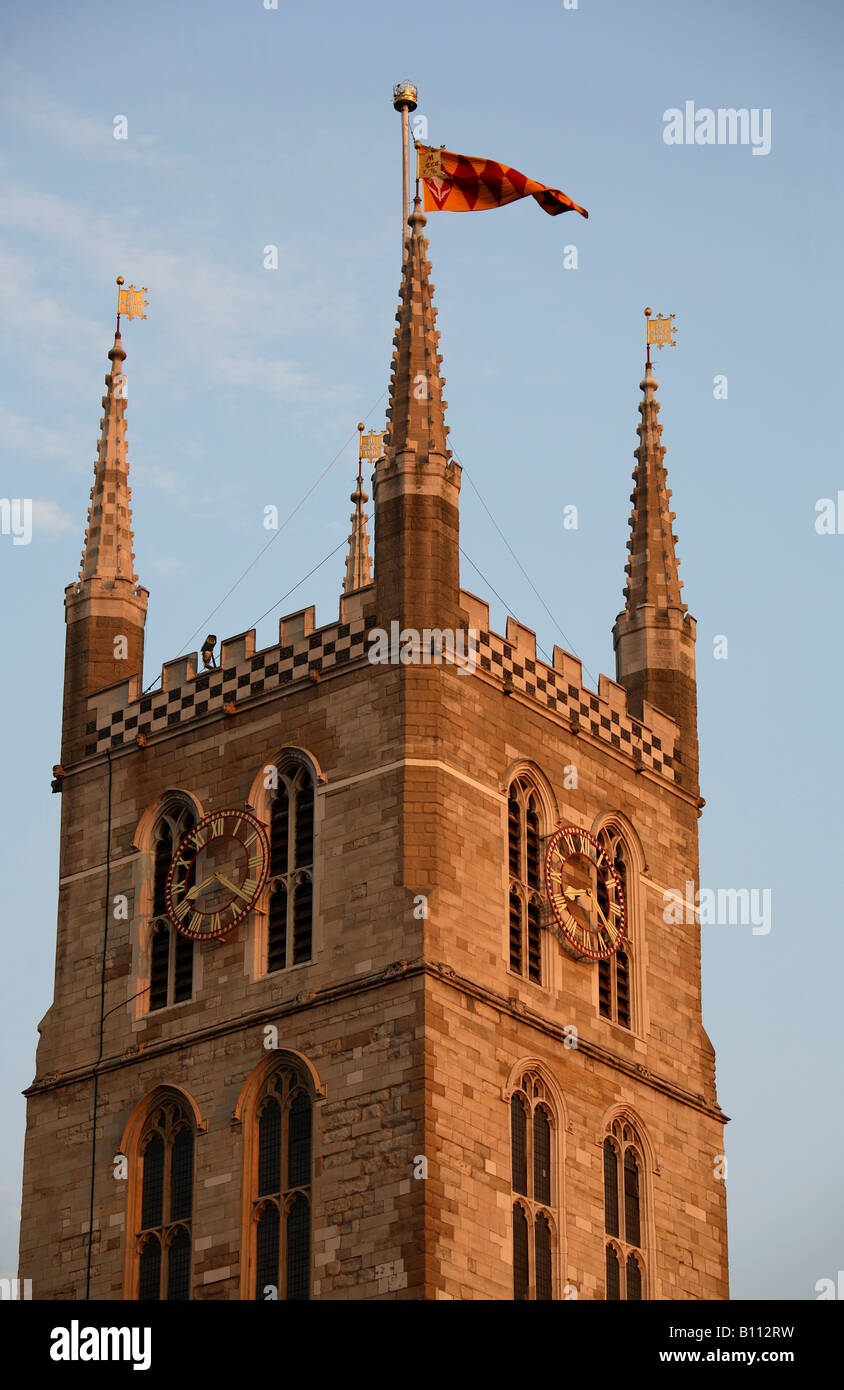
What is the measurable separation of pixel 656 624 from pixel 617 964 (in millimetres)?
9492

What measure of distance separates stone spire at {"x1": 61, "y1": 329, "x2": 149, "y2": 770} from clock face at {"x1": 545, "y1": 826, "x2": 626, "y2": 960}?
35.4 ft

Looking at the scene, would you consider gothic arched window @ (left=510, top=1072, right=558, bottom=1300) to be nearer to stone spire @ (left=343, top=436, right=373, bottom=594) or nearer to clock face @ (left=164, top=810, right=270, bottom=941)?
clock face @ (left=164, top=810, right=270, bottom=941)

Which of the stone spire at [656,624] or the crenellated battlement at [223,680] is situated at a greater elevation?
the stone spire at [656,624]

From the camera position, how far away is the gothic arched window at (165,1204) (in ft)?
237

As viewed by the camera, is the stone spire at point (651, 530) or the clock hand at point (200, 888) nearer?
the clock hand at point (200, 888)

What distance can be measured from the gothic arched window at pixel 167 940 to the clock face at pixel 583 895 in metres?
7.61

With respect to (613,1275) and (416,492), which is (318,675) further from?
(613,1275)

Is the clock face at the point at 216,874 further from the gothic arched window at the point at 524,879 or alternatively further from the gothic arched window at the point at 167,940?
the gothic arched window at the point at 524,879

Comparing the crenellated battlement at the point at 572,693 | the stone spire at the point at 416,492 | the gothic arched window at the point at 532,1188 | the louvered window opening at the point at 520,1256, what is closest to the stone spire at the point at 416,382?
the stone spire at the point at 416,492

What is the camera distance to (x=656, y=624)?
271 feet

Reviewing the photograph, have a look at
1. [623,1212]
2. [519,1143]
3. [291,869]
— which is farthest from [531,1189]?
[291,869]

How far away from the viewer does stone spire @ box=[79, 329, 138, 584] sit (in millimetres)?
81562
